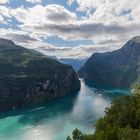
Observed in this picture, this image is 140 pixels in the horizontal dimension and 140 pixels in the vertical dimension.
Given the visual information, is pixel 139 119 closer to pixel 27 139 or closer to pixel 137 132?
pixel 137 132

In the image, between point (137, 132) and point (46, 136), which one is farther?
point (46, 136)

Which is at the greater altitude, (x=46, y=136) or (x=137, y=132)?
(x=137, y=132)

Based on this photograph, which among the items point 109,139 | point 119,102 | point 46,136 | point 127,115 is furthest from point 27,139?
point 109,139

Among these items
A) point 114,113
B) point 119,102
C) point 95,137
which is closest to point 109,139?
point 95,137

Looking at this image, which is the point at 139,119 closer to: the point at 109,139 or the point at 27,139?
the point at 109,139

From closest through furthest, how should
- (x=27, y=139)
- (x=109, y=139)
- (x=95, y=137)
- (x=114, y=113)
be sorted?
1. (x=109, y=139)
2. (x=95, y=137)
3. (x=114, y=113)
4. (x=27, y=139)

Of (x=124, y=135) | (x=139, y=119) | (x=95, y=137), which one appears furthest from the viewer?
(x=139, y=119)
